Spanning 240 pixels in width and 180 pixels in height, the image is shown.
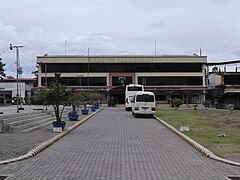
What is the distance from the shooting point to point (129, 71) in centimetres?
9144

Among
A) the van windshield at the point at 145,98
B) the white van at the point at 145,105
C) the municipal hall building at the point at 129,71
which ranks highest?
the municipal hall building at the point at 129,71

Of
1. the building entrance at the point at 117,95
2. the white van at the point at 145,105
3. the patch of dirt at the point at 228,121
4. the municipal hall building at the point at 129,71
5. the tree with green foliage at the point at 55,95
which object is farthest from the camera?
the municipal hall building at the point at 129,71

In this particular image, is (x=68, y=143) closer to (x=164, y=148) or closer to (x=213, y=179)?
(x=164, y=148)

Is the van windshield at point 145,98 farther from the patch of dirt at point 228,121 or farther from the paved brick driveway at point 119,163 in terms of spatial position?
the paved brick driveway at point 119,163

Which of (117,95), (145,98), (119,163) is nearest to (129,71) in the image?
(117,95)

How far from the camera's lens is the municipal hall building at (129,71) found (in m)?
90.8

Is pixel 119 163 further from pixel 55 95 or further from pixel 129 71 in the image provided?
pixel 129 71

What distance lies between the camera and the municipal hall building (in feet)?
298

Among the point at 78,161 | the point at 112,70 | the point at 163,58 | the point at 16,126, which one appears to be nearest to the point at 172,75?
the point at 163,58

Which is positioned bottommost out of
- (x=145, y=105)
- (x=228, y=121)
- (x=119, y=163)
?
(x=119, y=163)

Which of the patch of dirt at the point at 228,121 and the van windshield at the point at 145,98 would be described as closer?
the patch of dirt at the point at 228,121

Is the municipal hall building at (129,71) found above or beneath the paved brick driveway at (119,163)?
above

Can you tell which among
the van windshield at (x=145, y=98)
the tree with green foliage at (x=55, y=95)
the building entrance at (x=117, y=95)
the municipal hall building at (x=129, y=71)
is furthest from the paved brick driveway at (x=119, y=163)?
the municipal hall building at (x=129, y=71)

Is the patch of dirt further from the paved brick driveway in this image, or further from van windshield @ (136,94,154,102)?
the paved brick driveway
